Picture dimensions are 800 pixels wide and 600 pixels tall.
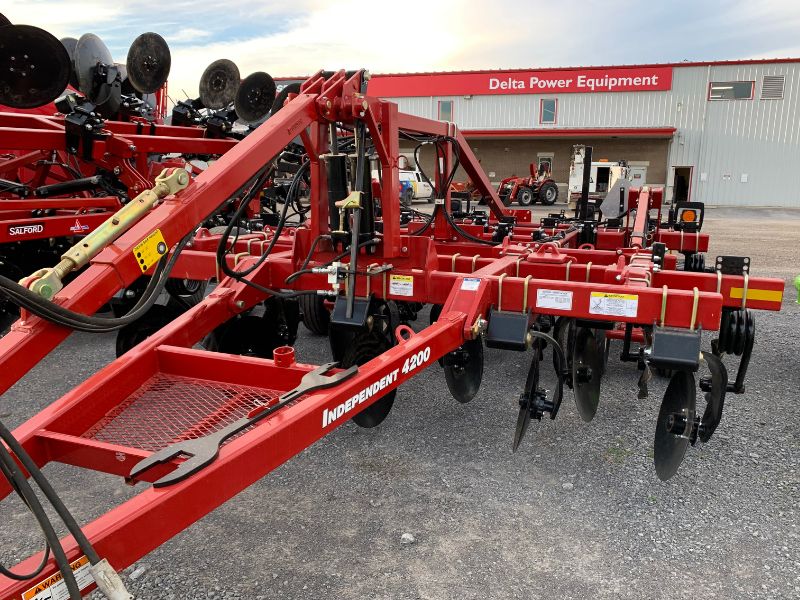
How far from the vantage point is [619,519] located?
266cm

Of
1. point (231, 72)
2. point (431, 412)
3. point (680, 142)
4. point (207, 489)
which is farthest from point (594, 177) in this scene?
point (207, 489)

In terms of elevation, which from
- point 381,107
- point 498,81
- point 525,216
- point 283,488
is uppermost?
point 498,81

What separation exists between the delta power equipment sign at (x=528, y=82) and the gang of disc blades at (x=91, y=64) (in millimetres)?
21794

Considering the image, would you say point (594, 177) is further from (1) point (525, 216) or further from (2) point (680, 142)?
(1) point (525, 216)

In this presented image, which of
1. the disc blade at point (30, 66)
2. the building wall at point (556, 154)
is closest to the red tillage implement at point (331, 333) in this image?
the disc blade at point (30, 66)

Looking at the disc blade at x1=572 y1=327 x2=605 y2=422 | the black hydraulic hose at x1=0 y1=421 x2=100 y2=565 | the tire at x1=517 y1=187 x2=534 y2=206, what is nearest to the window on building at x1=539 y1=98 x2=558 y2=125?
the tire at x1=517 y1=187 x2=534 y2=206

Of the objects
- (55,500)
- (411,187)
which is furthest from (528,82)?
(55,500)

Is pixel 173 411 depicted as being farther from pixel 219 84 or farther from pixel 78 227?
pixel 219 84

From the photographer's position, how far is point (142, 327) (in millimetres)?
4102

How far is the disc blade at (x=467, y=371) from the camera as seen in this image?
11.4 feet

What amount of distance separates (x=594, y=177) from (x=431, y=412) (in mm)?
20467

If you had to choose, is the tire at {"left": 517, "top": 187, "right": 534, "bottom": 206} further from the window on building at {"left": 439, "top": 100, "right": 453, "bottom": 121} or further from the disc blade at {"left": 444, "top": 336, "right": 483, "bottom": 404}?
the disc blade at {"left": 444, "top": 336, "right": 483, "bottom": 404}

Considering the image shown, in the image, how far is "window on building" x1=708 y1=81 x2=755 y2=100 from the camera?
2472 centimetres

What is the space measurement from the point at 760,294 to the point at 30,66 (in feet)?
14.0
